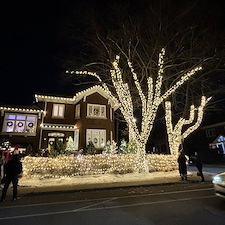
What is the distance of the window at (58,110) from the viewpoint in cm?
1930

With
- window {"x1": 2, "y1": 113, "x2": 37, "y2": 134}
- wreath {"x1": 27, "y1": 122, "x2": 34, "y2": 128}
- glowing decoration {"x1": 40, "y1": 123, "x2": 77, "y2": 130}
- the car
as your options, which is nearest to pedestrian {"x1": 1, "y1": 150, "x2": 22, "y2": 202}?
the car

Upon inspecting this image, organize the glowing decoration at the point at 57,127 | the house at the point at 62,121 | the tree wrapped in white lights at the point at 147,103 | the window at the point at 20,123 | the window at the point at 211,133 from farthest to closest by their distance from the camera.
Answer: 1. the window at the point at 211,133
2. the glowing decoration at the point at 57,127
3. the house at the point at 62,121
4. the window at the point at 20,123
5. the tree wrapped in white lights at the point at 147,103

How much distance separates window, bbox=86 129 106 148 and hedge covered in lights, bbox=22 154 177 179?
6.90m

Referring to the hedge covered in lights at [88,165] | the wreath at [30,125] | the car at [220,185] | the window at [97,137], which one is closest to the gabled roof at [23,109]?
the wreath at [30,125]

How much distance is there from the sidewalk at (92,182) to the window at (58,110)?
9943mm

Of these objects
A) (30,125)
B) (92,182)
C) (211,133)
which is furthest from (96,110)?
(211,133)

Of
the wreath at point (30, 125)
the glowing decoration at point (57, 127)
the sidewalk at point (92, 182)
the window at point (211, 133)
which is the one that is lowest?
the sidewalk at point (92, 182)

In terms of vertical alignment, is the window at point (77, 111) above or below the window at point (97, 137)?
above

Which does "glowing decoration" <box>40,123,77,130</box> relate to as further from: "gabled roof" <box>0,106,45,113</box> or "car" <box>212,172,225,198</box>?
"car" <box>212,172,225,198</box>

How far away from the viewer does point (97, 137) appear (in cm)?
1888

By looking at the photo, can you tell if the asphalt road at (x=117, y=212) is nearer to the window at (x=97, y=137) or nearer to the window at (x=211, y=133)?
the window at (x=97, y=137)

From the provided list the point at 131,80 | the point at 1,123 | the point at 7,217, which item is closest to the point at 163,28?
the point at 131,80

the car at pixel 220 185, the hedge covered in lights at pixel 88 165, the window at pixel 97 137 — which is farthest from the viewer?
the window at pixel 97 137

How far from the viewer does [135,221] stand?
4.05m
